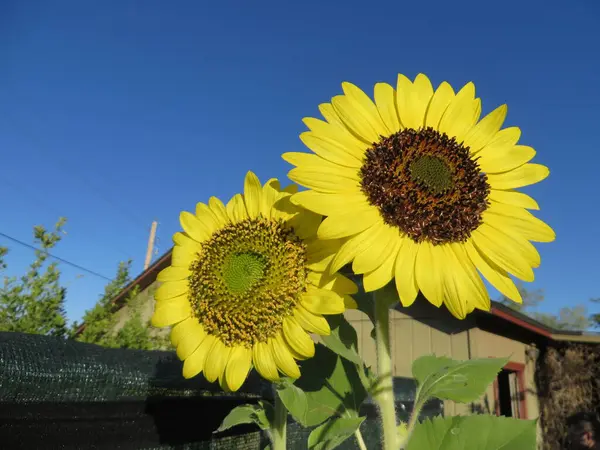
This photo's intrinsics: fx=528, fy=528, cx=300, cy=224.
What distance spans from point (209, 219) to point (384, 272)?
52 centimetres

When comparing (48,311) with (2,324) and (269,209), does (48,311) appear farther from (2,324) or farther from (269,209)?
(269,209)

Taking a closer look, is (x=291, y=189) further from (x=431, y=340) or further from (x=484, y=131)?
(x=431, y=340)

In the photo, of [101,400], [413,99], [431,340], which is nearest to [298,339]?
[413,99]

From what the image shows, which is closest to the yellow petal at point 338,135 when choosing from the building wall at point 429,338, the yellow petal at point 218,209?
the yellow petal at point 218,209

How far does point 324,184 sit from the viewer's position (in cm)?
108

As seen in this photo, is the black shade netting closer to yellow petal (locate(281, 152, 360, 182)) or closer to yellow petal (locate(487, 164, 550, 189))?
yellow petal (locate(281, 152, 360, 182))

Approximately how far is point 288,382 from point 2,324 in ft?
12.9

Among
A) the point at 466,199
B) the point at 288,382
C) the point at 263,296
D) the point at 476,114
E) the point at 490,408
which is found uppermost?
the point at 476,114

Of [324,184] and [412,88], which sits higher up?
[412,88]

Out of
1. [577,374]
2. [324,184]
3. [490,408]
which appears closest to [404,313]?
[490,408]

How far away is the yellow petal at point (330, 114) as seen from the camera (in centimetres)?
118

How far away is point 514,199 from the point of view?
4.01 feet

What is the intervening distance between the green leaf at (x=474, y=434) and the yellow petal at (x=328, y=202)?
1.52 feet

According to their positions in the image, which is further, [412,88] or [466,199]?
[412,88]
